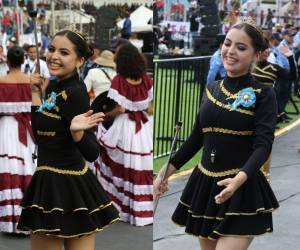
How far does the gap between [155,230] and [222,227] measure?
77.9 inches

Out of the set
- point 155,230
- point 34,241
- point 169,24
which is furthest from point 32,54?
point 169,24

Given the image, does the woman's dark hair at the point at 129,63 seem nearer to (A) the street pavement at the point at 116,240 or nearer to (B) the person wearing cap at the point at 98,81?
(B) the person wearing cap at the point at 98,81

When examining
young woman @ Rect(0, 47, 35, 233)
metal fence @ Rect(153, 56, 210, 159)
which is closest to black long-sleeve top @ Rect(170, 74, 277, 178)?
young woman @ Rect(0, 47, 35, 233)

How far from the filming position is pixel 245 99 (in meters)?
2.86

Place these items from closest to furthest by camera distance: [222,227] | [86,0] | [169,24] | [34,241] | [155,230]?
[222,227]
[34,241]
[155,230]
[86,0]
[169,24]

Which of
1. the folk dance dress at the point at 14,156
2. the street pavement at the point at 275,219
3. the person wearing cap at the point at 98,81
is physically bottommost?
the street pavement at the point at 275,219

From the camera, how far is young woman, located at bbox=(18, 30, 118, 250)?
3.02 meters

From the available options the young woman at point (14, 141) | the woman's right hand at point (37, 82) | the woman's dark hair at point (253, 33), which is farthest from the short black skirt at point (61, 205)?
the young woman at point (14, 141)

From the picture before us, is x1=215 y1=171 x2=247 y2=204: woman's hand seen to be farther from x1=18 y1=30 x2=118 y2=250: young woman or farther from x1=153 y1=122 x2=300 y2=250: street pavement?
x1=153 y1=122 x2=300 y2=250: street pavement

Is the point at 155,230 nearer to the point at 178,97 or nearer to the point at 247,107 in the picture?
the point at 247,107

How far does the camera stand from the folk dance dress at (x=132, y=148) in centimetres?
576

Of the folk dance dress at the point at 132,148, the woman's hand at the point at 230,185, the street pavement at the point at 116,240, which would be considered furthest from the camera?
the folk dance dress at the point at 132,148

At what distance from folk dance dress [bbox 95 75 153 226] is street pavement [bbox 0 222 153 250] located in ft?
0.61

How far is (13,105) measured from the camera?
5266 mm
